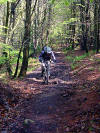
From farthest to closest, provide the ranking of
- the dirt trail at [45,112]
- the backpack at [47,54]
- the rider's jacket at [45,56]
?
1. the rider's jacket at [45,56]
2. the backpack at [47,54]
3. the dirt trail at [45,112]

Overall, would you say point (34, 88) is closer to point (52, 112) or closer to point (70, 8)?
point (52, 112)

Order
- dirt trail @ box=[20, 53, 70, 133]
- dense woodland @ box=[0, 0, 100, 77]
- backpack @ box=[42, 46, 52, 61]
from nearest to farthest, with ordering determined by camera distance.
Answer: dirt trail @ box=[20, 53, 70, 133], backpack @ box=[42, 46, 52, 61], dense woodland @ box=[0, 0, 100, 77]

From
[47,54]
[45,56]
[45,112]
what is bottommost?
[45,112]

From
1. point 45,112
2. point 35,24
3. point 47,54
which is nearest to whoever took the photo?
point 45,112

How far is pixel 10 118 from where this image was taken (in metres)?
6.21

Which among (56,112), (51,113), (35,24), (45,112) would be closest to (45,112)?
(45,112)

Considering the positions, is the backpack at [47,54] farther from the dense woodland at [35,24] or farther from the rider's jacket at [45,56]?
the dense woodland at [35,24]

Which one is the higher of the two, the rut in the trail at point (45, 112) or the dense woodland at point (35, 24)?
the dense woodland at point (35, 24)

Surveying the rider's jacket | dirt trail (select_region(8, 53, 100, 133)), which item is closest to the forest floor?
dirt trail (select_region(8, 53, 100, 133))

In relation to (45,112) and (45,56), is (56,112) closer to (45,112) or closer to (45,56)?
(45,112)

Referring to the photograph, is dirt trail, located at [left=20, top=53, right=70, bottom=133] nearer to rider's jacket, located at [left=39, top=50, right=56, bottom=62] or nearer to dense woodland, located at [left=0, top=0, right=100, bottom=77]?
rider's jacket, located at [left=39, top=50, right=56, bottom=62]

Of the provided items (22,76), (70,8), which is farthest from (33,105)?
(70,8)

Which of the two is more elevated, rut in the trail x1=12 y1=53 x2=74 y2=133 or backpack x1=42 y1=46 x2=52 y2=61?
backpack x1=42 y1=46 x2=52 y2=61

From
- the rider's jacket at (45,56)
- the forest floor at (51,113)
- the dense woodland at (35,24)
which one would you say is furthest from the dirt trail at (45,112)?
the dense woodland at (35,24)
